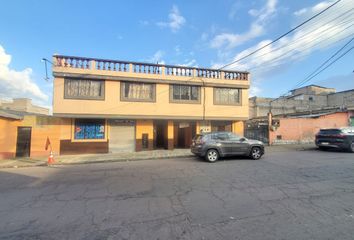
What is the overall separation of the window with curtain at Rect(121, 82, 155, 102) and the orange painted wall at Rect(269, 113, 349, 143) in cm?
1120

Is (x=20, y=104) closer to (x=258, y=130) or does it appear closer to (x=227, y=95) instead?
(x=227, y=95)

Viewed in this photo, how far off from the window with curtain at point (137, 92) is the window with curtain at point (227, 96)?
17.4 feet

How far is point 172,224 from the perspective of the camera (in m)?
3.88

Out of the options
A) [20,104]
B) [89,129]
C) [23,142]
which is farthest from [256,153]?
[20,104]

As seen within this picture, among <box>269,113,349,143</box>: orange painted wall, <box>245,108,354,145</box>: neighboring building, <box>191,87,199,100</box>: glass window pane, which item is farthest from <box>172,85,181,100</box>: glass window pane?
<box>269,113,349,143</box>: orange painted wall

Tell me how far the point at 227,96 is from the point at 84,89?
11.2 meters

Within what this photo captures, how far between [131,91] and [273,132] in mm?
12884

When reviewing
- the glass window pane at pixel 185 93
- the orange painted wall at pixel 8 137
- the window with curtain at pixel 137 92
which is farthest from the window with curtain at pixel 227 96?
the orange painted wall at pixel 8 137

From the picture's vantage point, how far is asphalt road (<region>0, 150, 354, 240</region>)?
360 cm

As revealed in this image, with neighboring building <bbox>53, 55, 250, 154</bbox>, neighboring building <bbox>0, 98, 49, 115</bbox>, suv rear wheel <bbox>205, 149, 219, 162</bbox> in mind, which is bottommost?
suv rear wheel <bbox>205, 149, 219, 162</bbox>

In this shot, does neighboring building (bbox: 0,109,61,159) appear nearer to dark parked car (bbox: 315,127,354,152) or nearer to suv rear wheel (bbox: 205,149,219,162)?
suv rear wheel (bbox: 205,149,219,162)

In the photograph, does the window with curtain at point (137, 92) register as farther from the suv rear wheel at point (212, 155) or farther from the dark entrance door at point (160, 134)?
the suv rear wheel at point (212, 155)

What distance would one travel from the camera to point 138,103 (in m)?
14.8

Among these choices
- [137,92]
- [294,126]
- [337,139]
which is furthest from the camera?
[294,126]
